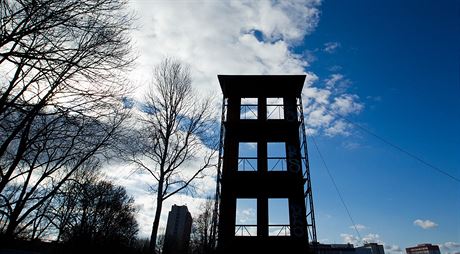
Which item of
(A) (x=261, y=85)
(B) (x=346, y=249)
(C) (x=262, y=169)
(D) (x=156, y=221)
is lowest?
(D) (x=156, y=221)

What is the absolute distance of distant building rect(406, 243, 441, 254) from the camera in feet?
355

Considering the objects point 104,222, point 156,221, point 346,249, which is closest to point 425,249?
point 346,249

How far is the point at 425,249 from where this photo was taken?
367 ft

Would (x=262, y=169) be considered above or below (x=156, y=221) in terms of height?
above

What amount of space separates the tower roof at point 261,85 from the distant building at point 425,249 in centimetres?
13276

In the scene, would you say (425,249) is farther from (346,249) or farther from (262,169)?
(262,169)

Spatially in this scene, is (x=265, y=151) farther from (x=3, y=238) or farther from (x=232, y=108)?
(x=3, y=238)

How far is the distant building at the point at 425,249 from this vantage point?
108056 millimetres

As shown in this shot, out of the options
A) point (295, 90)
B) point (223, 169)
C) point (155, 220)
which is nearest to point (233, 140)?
point (223, 169)

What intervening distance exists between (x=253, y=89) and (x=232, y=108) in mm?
1923

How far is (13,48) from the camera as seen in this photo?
5348 mm

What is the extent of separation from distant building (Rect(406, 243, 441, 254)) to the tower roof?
436 ft

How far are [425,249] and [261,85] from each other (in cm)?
13882

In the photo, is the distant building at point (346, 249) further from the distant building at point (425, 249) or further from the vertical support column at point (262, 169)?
the vertical support column at point (262, 169)
